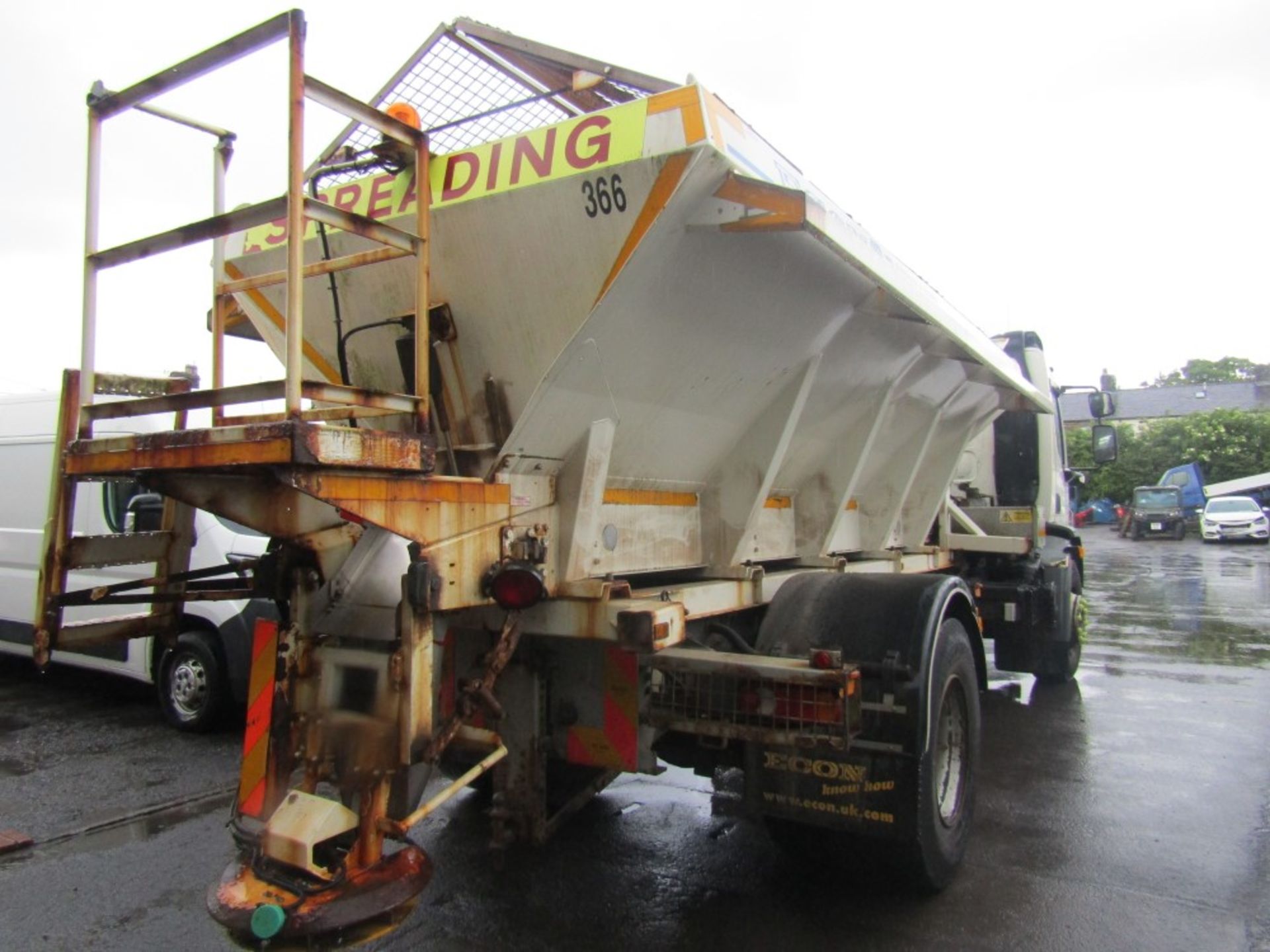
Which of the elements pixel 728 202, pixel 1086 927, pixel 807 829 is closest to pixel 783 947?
pixel 807 829

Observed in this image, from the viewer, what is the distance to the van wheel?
19.7 feet

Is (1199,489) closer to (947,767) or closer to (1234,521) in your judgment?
(1234,521)

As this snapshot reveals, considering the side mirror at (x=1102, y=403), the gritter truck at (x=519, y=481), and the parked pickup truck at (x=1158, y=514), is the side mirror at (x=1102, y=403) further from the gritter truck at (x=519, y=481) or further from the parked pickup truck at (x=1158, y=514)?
the parked pickup truck at (x=1158, y=514)

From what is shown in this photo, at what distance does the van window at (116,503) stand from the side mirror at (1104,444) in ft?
26.6

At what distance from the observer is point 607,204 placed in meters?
2.77

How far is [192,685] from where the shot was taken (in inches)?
241

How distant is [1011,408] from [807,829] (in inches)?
157

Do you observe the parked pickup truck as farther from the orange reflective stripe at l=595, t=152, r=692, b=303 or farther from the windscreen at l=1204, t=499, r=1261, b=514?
the orange reflective stripe at l=595, t=152, r=692, b=303

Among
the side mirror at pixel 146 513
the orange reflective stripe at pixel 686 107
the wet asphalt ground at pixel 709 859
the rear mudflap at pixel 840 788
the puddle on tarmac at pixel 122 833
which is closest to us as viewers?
the orange reflective stripe at pixel 686 107

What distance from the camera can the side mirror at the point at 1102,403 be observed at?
27.7 ft

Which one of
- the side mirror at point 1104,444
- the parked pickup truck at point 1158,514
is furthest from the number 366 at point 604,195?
the parked pickup truck at point 1158,514

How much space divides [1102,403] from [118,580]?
8169 millimetres

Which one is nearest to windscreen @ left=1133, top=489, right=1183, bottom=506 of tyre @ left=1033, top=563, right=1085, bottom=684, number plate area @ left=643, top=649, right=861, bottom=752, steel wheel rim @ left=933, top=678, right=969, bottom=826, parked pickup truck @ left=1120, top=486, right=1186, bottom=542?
parked pickup truck @ left=1120, top=486, right=1186, bottom=542

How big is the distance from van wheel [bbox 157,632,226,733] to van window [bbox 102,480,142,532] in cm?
98
